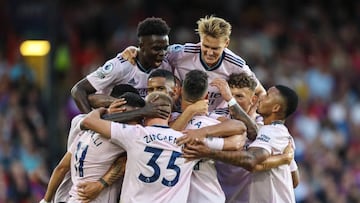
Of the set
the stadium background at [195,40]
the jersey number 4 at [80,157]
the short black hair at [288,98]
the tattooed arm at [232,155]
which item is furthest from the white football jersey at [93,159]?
the stadium background at [195,40]

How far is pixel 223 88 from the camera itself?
1090 centimetres

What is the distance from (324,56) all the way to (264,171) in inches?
421

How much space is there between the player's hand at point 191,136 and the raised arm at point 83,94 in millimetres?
1182

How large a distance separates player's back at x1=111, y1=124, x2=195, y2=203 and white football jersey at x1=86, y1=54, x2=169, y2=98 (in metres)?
0.92

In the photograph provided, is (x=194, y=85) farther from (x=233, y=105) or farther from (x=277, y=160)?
(x=277, y=160)

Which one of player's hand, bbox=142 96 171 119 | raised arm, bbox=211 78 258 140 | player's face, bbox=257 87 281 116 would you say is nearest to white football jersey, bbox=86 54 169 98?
raised arm, bbox=211 78 258 140

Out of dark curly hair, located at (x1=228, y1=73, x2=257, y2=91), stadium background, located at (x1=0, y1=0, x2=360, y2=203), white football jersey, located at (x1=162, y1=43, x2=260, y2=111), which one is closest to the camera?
dark curly hair, located at (x1=228, y1=73, x2=257, y2=91)

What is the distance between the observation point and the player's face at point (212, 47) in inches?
433

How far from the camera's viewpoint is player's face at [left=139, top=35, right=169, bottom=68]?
11125 millimetres

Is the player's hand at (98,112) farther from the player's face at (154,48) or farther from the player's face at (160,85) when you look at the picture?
the player's face at (154,48)

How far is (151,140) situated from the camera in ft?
34.2

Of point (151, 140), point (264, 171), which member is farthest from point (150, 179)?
point (264, 171)

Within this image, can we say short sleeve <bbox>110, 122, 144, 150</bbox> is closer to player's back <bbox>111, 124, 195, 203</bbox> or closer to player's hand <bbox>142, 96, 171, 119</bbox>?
player's back <bbox>111, 124, 195, 203</bbox>

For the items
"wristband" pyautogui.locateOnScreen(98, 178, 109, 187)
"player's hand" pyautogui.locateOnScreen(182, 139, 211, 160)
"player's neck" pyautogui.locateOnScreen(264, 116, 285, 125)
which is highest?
"player's neck" pyautogui.locateOnScreen(264, 116, 285, 125)
